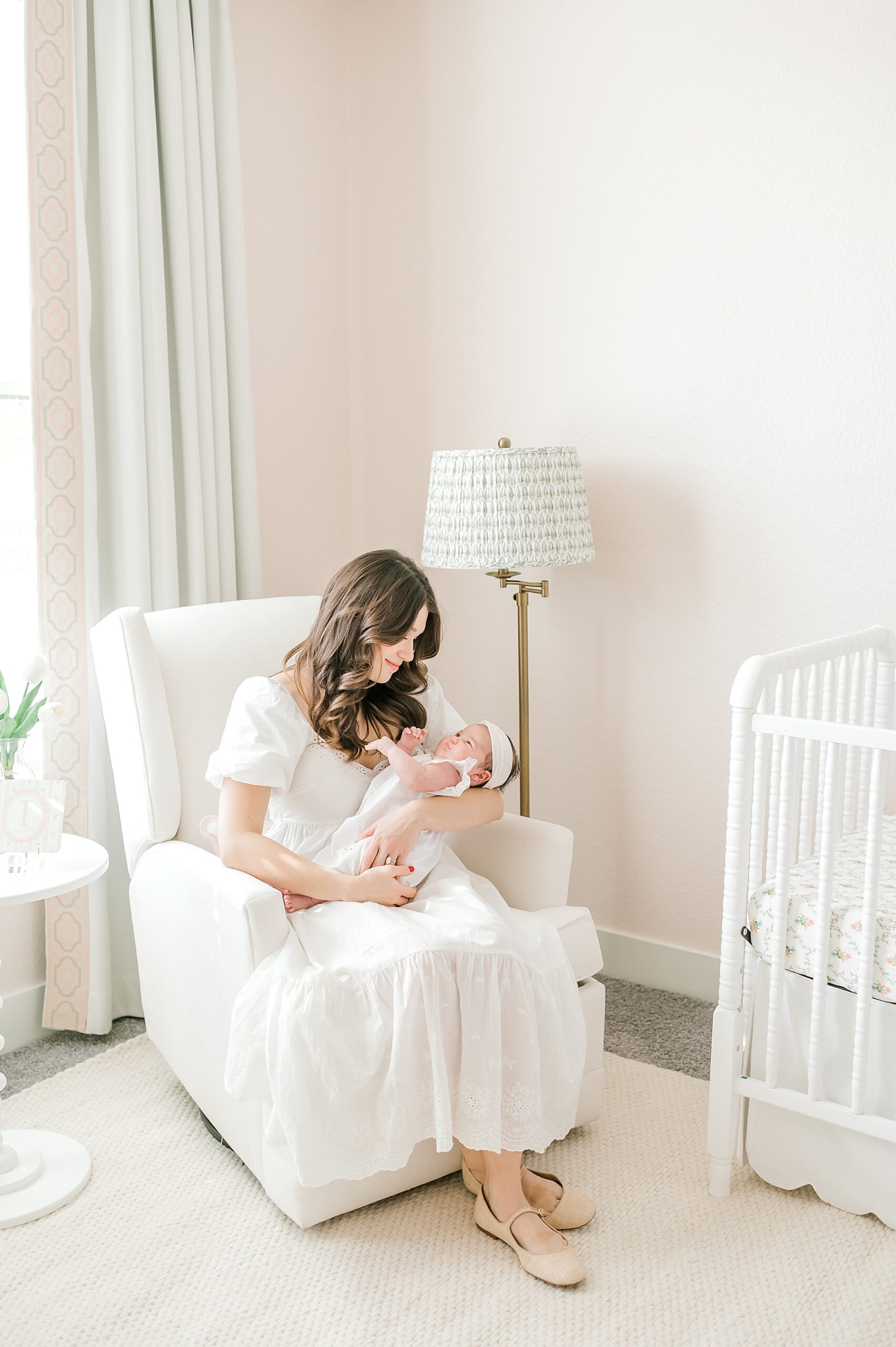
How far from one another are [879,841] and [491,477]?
106 centimetres

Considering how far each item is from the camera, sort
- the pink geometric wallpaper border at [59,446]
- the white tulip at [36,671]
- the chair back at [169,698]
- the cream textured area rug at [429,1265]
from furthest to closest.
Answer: the pink geometric wallpaper border at [59,446]
the chair back at [169,698]
the white tulip at [36,671]
the cream textured area rug at [429,1265]

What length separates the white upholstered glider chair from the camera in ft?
5.58

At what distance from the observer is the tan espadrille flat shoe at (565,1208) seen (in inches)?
67.9

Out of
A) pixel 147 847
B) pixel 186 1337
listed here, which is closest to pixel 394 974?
pixel 186 1337

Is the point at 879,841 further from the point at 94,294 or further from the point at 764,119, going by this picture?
the point at 94,294

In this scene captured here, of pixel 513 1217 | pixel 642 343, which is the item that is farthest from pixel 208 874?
pixel 642 343

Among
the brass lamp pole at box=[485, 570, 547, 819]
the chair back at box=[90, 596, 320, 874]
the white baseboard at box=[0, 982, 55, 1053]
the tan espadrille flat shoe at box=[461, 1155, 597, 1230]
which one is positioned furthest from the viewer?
the brass lamp pole at box=[485, 570, 547, 819]

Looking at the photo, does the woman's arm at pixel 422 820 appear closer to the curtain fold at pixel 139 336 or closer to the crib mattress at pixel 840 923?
the crib mattress at pixel 840 923

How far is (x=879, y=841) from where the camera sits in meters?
1.56

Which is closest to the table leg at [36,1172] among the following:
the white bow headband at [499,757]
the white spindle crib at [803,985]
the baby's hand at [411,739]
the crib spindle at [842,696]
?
Answer: the baby's hand at [411,739]

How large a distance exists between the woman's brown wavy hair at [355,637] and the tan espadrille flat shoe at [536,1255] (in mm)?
770

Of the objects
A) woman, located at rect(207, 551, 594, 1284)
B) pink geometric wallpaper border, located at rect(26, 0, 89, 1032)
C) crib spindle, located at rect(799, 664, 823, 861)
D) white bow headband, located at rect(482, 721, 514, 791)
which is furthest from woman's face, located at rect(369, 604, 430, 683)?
pink geometric wallpaper border, located at rect(26, 0, 89, 1032)

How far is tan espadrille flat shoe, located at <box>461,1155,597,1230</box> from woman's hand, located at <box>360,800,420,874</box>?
0.51 meters

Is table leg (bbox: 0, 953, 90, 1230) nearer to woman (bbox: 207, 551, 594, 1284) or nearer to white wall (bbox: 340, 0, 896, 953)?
woman (bbox: 207, 551, 594, 1284)
